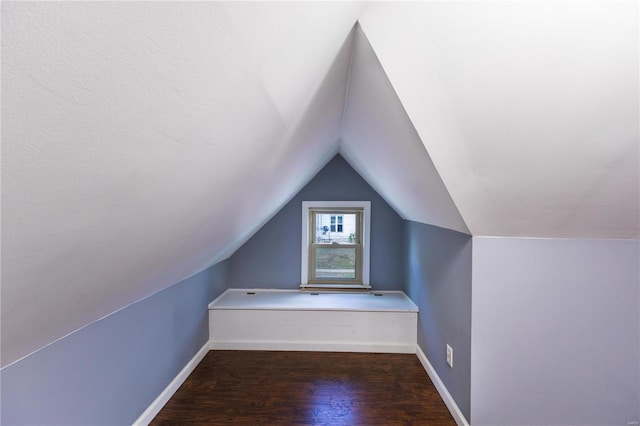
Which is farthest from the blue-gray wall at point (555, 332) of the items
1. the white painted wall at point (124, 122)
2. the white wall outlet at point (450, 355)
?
the white painted wall at point (124, 122)

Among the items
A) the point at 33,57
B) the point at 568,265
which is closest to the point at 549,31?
the point at 33,57

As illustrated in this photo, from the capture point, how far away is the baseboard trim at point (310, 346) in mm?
3195

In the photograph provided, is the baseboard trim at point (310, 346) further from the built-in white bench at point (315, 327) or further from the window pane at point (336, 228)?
the window pane at point (336, 228)

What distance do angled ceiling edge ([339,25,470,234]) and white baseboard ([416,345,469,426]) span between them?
4.10 ft

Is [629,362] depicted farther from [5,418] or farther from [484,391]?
[5,418]

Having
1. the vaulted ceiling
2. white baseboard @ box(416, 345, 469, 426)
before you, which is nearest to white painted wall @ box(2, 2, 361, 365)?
the vaulted ceiling

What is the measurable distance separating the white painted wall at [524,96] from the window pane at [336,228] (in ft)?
7.62

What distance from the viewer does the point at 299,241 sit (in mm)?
3879

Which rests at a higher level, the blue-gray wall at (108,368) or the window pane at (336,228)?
the window pane at (336,228)

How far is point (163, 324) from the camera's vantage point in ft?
7.60

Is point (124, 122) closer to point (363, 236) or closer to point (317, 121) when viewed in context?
point (317, 121)

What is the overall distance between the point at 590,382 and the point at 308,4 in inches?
102

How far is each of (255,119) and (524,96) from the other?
1.04 meters

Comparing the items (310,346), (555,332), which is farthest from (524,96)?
(310,346)
